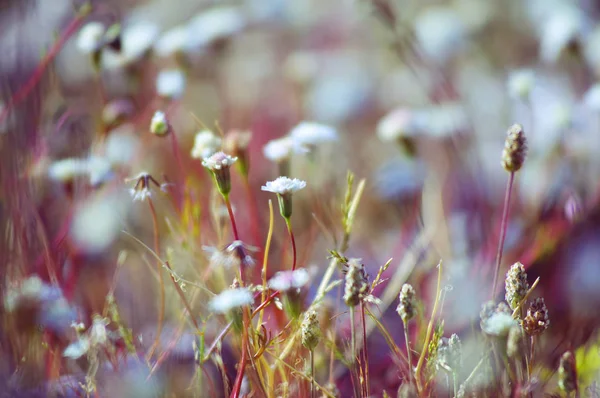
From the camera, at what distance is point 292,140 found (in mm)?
592

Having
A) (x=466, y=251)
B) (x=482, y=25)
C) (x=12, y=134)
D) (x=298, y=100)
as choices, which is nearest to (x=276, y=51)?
(x=298, y=100)

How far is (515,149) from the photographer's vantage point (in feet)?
1.44

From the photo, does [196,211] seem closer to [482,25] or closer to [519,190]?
[519,190]

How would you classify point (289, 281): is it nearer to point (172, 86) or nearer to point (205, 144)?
point (205, 144)

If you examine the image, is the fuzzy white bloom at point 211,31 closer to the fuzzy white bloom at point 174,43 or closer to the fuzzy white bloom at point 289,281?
the fuzzy white bloom at point 174,43

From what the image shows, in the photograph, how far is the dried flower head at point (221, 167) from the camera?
1.44 feet

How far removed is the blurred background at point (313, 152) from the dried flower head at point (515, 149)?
9 centimetres

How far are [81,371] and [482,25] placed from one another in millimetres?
1063

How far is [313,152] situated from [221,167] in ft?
0.74

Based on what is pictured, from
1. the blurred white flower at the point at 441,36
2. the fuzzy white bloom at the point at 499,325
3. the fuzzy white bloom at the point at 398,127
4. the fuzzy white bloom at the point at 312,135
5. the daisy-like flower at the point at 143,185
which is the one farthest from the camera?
the blurred white flower at the point at 441,36

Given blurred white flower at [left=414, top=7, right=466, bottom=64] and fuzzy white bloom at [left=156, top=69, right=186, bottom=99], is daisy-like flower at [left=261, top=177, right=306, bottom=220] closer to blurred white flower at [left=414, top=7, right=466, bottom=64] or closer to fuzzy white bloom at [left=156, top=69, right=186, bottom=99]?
fuzzy white bloom at [left=156, top=69, right=186, bottom=99]

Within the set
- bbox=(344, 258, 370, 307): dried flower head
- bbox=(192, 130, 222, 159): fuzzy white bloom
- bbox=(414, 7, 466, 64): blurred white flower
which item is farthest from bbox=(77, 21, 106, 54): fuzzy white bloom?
bbox=(414, 7, 466, 64): blurred white flower

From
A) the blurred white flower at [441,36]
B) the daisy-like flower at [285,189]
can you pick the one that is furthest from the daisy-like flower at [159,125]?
the blurred white flower at [441,36]

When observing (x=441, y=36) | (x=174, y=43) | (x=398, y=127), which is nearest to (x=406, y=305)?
(x=398, y=127)
